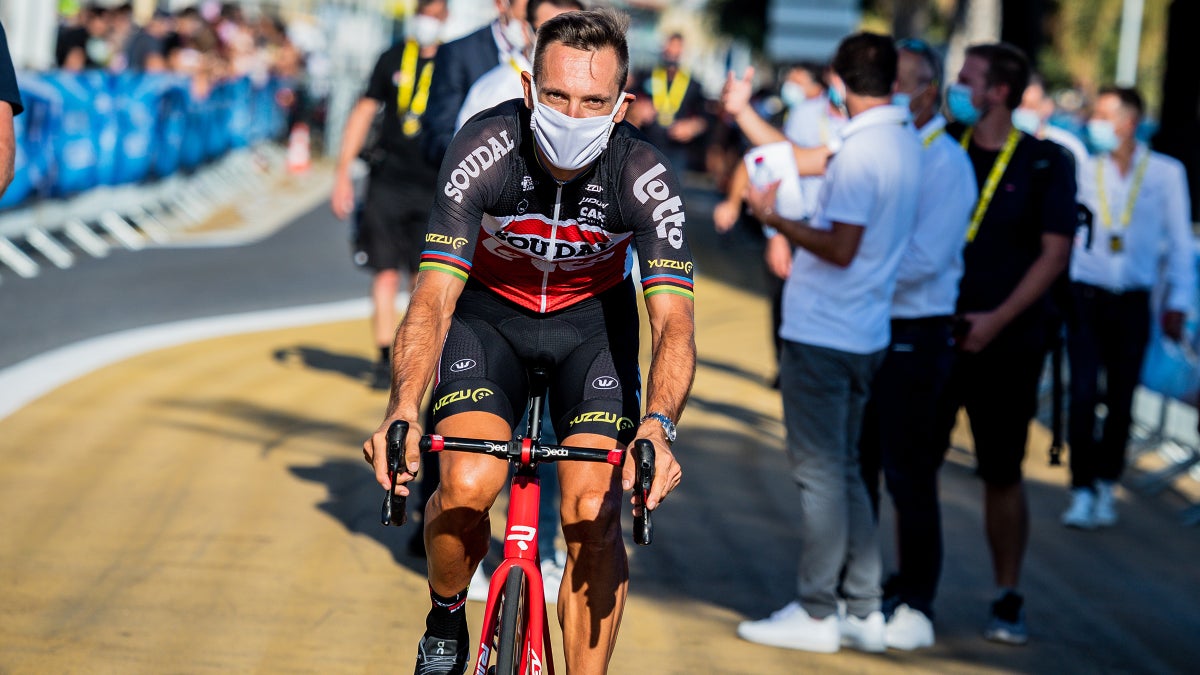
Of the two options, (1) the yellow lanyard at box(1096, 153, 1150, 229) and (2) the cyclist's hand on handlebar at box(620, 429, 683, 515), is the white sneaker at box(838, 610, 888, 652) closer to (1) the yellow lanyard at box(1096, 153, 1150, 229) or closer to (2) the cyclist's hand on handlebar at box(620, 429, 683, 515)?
(2) the cyclist's hand on handlebar at box(620, 429, 683, 515)

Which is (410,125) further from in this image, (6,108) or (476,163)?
(476,163)

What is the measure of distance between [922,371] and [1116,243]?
10.2 feet

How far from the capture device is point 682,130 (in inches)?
754

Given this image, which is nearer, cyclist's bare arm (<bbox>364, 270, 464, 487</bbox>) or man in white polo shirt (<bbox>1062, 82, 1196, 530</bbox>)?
cyclist's bare arm (<bbox>364, 270, 464, 487</bbox>)

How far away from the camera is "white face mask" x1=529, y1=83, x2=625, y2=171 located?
4219 millimetres

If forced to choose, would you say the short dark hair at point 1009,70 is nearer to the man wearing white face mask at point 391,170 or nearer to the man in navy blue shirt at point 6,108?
the man in navy blue shirt at point 6,108

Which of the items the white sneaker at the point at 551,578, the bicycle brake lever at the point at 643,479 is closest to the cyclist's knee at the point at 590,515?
the bicycle brake lever at the point at 643,479

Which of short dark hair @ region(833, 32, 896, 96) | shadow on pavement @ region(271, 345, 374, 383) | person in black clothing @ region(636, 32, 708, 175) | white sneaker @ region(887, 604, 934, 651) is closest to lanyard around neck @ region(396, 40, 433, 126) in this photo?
shadow on pavement @ region(271, 345, 374, 383)

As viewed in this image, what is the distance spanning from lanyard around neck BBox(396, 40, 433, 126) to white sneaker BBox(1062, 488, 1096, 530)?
4.33 metres

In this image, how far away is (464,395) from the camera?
4488 mm

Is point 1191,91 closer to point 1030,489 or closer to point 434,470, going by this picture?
point 1030,489

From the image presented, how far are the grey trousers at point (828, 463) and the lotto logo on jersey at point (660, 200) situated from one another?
5.74ft

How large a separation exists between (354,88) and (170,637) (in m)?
24.0

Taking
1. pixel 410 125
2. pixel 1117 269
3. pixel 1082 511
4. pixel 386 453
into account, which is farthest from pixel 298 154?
pixel 386 453
